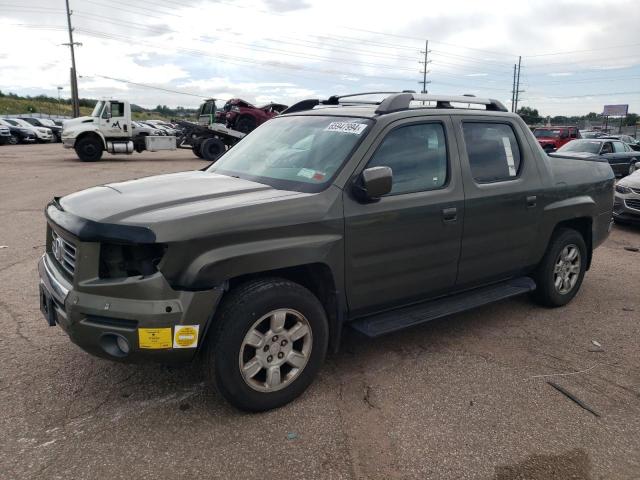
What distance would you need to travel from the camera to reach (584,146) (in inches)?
662

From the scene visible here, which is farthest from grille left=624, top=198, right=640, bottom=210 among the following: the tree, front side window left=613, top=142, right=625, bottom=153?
front side window left=613, top=142, right=625, bottom=153

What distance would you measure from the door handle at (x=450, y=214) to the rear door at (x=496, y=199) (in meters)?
0.13

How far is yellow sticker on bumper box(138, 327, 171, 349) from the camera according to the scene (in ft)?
9.05

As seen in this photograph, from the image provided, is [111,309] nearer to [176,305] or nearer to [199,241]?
[176,305]

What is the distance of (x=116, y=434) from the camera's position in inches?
115

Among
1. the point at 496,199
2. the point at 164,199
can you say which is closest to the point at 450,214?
the point at 496,199

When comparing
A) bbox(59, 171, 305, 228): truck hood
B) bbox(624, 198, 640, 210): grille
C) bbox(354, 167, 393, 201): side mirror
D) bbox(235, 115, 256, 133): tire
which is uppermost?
bbox(235, 115, 256, 133): tire

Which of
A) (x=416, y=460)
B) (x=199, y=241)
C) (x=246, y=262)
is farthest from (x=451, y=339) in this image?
(x=199, y=241)

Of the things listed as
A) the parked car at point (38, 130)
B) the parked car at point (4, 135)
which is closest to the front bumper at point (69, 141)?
the parked car at point (4, 135)

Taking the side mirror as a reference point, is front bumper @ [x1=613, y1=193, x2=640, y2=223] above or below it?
below

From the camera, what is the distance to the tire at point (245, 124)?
22938mm

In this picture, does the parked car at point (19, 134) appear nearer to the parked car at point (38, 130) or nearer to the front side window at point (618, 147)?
the parked car at point (38, 130)

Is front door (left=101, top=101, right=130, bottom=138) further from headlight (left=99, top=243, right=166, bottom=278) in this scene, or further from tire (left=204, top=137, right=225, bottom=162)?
headlight (left=99, top=243, right=166, bottom=278)

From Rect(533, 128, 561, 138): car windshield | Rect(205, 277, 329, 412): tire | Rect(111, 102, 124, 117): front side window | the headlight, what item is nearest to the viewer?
the headlight
